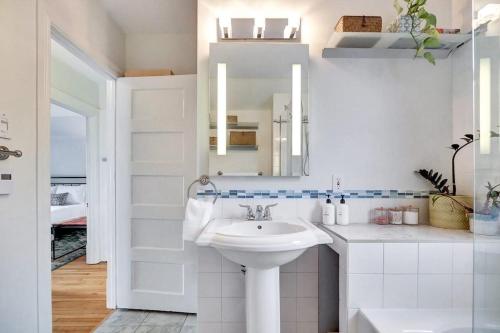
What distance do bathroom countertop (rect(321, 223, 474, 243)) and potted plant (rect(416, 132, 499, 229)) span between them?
0.06 meters

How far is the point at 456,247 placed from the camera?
132 centimetres

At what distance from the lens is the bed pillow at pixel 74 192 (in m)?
5.04

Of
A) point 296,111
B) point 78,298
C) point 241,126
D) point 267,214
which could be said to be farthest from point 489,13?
point 78,298

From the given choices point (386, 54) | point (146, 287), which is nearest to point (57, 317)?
point (146, 287)

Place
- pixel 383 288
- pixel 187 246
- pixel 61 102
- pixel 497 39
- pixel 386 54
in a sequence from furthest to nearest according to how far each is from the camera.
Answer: pixel 61 102
pixel 187 246
pixel 386 54
pixel 383 288
pixel 497 39

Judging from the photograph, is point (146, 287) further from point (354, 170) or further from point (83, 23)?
point (83, 23)

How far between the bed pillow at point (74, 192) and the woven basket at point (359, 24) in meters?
5.19

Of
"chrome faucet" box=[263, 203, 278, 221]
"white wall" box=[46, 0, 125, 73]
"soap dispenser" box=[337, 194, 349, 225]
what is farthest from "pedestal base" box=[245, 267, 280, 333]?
"white wall" box=[46, 0, 125, 73]

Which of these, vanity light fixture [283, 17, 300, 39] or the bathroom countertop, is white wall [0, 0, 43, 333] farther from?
the bathroom countertop

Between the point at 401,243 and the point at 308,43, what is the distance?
1.26 meters

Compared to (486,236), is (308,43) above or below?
above

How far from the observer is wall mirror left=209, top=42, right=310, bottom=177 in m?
1.74

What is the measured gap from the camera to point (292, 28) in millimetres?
1750

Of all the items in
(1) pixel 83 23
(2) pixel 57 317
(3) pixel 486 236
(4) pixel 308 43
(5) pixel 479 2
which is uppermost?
(1) pixel 83 23
